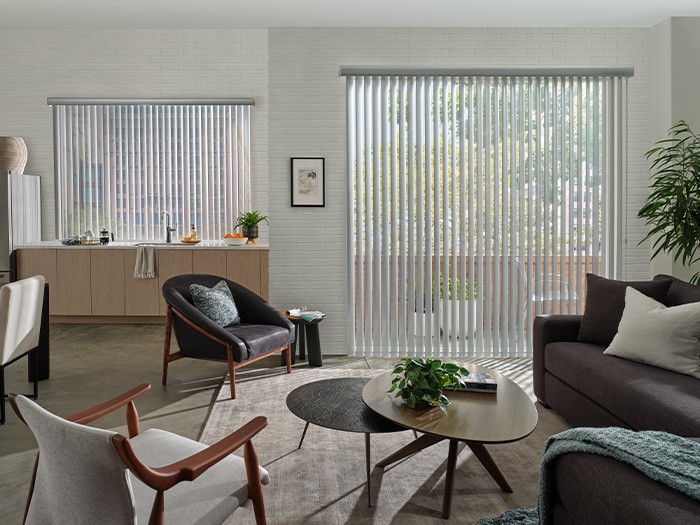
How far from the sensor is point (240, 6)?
17.1 ft

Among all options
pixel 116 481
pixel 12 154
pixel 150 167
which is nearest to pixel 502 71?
pixel 150 167

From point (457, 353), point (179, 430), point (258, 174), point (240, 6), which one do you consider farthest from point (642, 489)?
point (258, 174)

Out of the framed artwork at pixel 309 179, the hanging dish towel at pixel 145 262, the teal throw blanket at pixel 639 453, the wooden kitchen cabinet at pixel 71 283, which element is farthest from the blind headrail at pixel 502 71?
the teal throw blanket at pixel 639 453

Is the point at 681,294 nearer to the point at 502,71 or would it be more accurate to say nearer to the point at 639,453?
the point at 639,453

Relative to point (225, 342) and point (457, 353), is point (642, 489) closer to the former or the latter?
point (225, 342)

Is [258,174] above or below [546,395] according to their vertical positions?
above

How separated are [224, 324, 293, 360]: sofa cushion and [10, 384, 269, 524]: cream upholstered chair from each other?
228 centimetres

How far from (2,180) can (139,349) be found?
2.66 meters

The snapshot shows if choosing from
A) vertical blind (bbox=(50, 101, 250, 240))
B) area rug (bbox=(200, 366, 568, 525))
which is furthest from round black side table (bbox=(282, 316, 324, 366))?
vertical blind (bbox=(50, 101, 250, 240))

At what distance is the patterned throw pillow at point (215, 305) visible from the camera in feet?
15.1

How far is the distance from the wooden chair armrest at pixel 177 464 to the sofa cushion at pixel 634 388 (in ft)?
5.73

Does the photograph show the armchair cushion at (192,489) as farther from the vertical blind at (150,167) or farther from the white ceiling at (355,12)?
the vertical blind at (150,167)

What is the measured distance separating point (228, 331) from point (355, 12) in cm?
289

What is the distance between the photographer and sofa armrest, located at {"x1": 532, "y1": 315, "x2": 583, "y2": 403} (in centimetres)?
402
